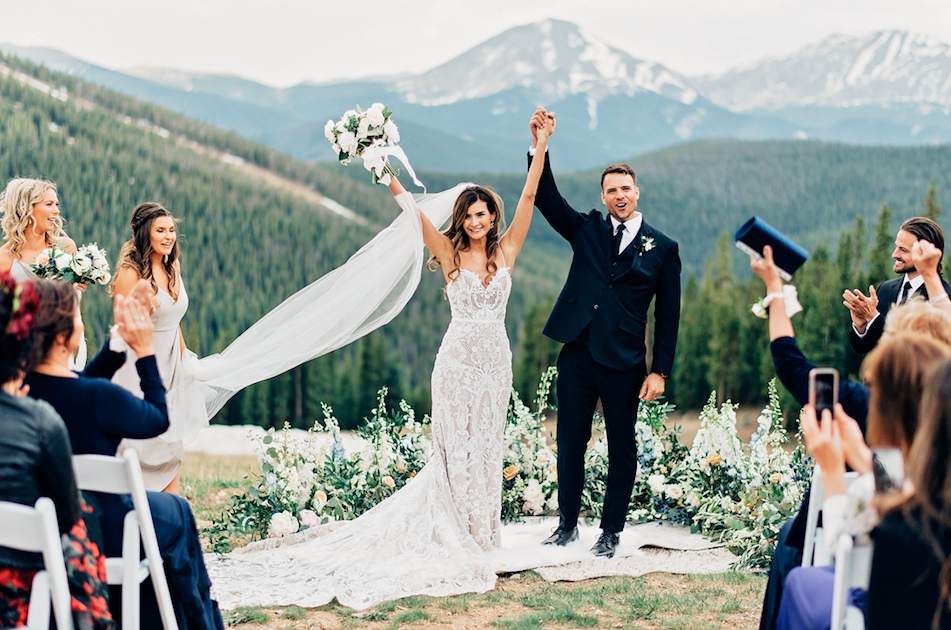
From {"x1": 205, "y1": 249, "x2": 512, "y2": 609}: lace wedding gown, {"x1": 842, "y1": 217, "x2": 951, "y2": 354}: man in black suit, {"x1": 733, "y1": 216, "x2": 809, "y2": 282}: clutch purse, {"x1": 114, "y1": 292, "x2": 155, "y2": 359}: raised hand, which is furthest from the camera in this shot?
{"x1": 205, "y1": 249, "x2": 512, "y2": 609}: lace wedding gown

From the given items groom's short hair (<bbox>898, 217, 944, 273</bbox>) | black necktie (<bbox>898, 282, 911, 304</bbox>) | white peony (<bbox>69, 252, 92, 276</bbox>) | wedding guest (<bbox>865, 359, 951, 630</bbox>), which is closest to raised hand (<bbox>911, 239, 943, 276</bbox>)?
groom's short hair (<bbox>898, 217, 944, 273</bbox>)

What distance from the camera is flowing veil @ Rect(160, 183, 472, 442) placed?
205 inches

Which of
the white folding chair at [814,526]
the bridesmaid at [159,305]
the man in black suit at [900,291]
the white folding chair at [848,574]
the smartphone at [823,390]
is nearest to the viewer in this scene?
the white folding chair at [848,574]

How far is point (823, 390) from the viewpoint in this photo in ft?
8.65

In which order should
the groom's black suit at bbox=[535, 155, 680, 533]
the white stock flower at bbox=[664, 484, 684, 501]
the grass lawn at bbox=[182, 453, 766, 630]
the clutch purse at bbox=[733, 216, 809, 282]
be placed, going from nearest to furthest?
the clutch purse at bbox=[733, 216, 809, 282] < the grass lawn at bbox=[182, 453, 766, 630] < the groom's black suit at bbox=[535, 155, 680, 533] < the white stock flower at bbox=[664, 484, 684, 501]

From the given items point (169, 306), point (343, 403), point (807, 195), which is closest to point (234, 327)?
point (343, 403)

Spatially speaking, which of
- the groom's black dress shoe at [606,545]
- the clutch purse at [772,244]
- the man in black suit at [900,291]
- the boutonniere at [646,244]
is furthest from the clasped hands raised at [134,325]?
the man in black suit at [900,291]

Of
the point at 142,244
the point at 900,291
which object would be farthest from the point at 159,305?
the point at 900,291

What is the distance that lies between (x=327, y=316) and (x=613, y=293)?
71.3 inches

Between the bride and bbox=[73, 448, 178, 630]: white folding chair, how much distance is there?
1.91 metres

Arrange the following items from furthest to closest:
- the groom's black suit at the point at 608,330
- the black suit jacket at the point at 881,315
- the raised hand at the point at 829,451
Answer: the groom's black suit at the point at 608,330 < the black suit jacket at the point at 881,315 < the raised hand at the point at 829,451

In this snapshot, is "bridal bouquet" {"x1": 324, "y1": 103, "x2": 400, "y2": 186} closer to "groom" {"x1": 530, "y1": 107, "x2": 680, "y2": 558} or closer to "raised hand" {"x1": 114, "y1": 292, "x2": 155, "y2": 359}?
"groom" {"x1": 530, "y1": 107, "x2": 680, "y2": 558}

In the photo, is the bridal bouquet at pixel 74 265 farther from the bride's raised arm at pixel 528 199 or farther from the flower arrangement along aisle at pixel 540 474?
the bride's raised arm at pixel 528 199

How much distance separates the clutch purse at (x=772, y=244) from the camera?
2.96 meters
